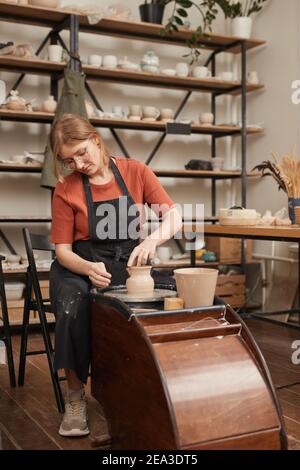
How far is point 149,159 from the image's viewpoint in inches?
192

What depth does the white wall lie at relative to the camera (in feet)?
14.7

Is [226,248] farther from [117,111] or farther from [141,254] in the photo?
[141,254]

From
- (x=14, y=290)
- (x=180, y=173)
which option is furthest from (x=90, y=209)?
(x=180, y=173)

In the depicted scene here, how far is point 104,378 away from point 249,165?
3645mm

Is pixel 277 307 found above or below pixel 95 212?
below

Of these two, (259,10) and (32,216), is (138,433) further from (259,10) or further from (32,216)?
(259,10)

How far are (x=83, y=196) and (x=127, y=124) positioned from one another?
2.40 meters

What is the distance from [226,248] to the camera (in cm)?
477

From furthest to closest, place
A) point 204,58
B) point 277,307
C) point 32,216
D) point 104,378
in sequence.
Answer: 1. point 204,58
2. point 277,307
3. point 32,216
4. point 104,378

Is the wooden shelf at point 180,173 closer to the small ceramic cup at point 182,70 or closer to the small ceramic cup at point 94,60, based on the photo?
the small ceramic cup at point 182,70

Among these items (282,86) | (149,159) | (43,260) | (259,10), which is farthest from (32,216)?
(259,10)

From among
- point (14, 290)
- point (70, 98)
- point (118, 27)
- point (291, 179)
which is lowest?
point (14, 290)

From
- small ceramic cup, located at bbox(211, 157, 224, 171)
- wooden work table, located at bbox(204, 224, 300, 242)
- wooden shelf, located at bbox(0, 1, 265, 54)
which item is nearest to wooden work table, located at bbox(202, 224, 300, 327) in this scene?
wooden work table, located at bbox(204, 224, 300, 242)

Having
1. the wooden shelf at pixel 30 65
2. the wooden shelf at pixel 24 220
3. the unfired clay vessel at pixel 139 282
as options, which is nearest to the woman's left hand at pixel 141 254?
the unfired clay vessel at pixel 139 282
